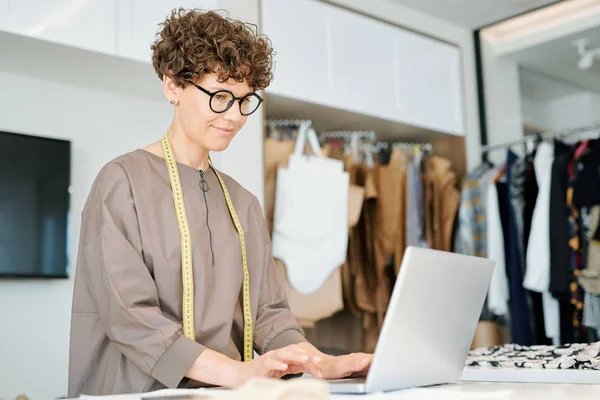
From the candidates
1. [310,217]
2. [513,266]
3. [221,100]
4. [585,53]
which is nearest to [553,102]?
[585,53]

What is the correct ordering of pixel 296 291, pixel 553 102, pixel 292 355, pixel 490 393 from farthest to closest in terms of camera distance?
pixel 553 102 < pixel 296 291 < pixel 292 355 < pixel 490 393

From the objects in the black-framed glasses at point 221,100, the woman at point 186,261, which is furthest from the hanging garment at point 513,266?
the black-framed glasses at point 221,100

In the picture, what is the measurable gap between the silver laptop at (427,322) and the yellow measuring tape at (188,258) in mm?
337

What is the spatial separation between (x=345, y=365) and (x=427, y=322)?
0.73 ft

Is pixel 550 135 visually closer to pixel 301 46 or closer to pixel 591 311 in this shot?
pixel 591 311

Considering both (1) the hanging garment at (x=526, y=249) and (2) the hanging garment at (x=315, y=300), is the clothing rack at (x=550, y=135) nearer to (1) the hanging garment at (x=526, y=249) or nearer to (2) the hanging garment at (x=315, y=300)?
(1) the hanging garment at (x=526, y=249)

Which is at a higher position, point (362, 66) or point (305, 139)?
point (362, 66)

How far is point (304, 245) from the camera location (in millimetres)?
3090

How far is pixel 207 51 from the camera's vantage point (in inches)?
54.6

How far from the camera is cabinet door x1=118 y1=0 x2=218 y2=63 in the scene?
8.53 feet

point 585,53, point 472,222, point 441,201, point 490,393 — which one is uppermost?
point 585,53

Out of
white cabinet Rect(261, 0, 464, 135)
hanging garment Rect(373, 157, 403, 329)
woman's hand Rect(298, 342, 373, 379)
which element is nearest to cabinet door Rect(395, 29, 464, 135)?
white cabinet Rect(261, 0, 464, 135)

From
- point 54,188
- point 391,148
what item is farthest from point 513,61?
point 54,188

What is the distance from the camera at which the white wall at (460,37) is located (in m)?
3.73
